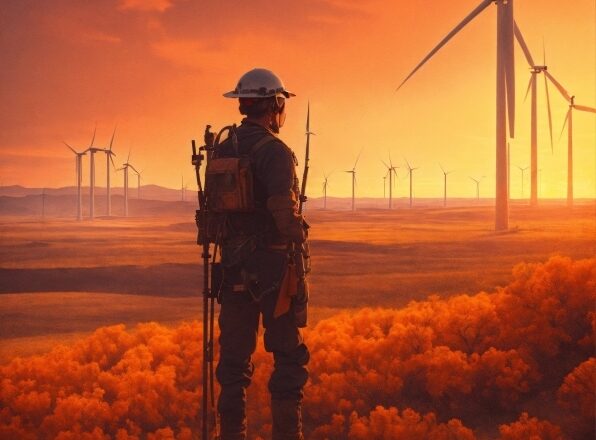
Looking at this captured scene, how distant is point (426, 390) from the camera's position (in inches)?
350

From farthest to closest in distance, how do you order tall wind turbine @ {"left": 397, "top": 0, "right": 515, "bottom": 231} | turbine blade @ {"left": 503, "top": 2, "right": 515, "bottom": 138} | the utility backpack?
1. tall wind turbine @ {"left": 397, "top": 0, "right": 515, "bottom": 231}
2. turbine blade @ {"left": 503, "top": 2, "right": 515, "bottom": 138}
3. the utility backpack

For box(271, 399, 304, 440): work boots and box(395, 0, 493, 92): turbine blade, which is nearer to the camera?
box(271, 399, 304, 440): work boots

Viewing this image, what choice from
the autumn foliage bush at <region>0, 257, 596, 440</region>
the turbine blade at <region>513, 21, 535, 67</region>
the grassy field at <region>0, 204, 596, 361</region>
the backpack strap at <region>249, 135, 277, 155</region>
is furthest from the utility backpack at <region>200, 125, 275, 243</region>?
the turbine blade at <region>513, 21, 535, 67</region>

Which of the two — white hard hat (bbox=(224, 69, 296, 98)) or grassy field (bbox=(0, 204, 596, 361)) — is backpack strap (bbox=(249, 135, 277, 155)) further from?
grassy field (bbox=(0, 204, 596, 361))

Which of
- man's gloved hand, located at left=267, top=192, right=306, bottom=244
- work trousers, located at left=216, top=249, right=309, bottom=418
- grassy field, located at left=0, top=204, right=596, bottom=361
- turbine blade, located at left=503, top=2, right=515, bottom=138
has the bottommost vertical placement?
grassy field, located at left=0, top=204, right=596, bottom=361

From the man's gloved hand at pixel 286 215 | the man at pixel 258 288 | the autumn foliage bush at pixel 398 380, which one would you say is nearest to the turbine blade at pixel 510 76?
the autumn foliage bush at pixel 398 380

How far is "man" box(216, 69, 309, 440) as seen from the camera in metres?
6.36

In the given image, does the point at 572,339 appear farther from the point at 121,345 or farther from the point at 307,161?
the point at 121,345

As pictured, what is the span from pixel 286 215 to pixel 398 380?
3726 millimetres

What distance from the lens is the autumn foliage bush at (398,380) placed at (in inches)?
307

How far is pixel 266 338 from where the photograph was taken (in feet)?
21.4

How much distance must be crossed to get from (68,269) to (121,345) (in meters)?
21.0

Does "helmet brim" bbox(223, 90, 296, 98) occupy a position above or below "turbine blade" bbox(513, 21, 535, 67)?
below

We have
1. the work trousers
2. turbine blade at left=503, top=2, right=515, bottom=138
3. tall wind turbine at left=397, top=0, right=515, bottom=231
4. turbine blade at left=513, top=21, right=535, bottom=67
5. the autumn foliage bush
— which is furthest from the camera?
turbine blade at left=513, top=21, right=535, bottom=67
